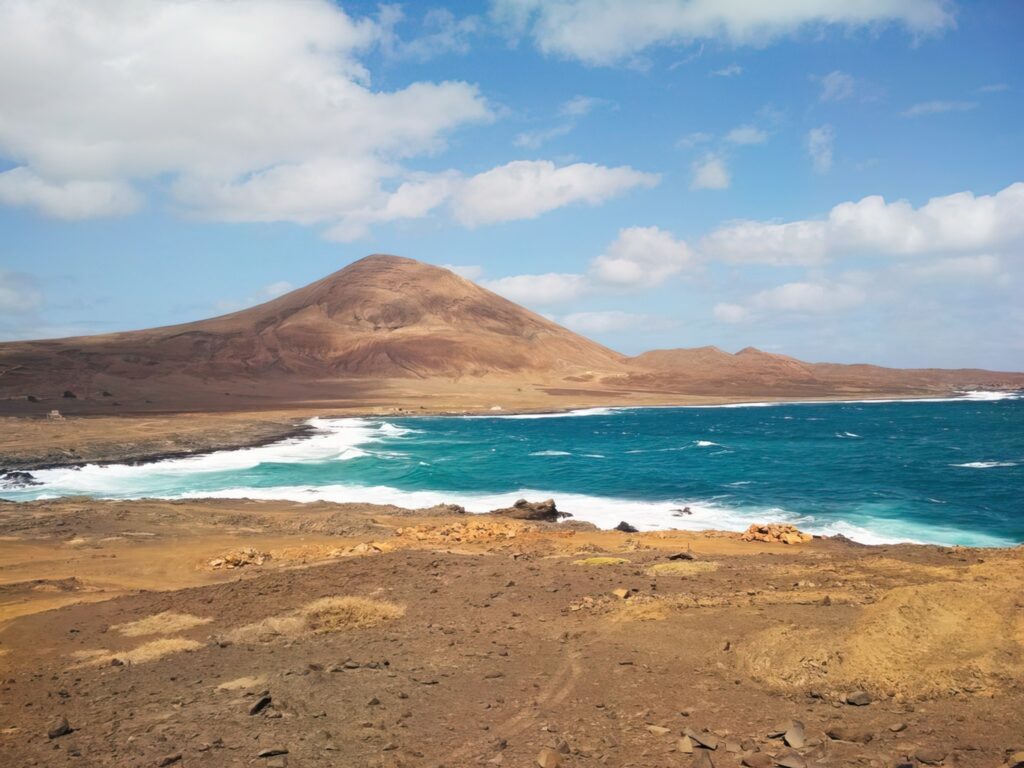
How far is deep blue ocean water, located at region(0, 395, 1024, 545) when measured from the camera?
85.5 feet

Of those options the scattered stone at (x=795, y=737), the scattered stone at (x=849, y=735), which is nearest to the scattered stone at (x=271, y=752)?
the scattered stone at (x=795, y=737)

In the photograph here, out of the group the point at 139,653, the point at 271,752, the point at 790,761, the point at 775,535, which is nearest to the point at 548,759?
the point at 790,761

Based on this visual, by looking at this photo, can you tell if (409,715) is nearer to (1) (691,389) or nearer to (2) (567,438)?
(2) (567,438)

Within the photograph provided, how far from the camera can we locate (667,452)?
4691cm

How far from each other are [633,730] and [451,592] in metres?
5.44

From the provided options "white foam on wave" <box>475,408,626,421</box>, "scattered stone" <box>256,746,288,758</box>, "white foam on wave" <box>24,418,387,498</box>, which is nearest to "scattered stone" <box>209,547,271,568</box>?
"scattered stone" <box>256,746,288,758</box>

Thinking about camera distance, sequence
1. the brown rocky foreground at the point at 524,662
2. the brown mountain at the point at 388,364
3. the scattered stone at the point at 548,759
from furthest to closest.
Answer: the brown mountain at the point at 388,364, the brown rocky foreground at the point at 524,662, the scattered stone at the point at 548,759

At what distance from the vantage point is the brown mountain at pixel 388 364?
3856 inches

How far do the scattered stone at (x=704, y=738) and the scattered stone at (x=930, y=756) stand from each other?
152 cm

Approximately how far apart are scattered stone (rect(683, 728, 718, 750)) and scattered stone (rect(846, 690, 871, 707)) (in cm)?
157

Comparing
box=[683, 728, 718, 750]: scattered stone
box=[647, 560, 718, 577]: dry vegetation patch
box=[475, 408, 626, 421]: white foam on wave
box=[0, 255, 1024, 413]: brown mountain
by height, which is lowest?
box=[475, 408, 626, 421]: white foam on wave

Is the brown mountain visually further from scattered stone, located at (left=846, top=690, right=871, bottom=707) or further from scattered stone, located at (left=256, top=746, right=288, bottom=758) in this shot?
scattered stone, located at (left=846, top=690, right=871, bottom=707)

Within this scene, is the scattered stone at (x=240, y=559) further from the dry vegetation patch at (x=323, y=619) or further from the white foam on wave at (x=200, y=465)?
the white foam on wave at (x=200, y=465)

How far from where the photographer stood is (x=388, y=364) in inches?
5408
